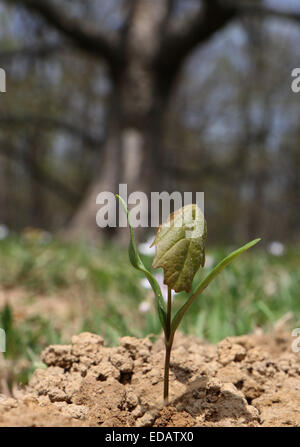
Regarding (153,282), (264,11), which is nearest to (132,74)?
(264,11)

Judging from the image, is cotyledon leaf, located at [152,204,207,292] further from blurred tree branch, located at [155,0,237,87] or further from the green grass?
blurred tree branch, located at [155,0,237,87]

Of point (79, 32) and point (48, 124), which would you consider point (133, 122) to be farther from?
point (48, 124)

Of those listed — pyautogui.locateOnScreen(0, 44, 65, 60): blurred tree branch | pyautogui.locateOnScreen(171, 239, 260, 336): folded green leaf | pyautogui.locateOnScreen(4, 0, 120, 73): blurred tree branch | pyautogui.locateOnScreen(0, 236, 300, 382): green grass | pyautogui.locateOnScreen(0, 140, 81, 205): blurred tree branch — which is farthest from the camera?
pyautogui.locateOnScreen(0, 140, 81, 205): blurred tree branch

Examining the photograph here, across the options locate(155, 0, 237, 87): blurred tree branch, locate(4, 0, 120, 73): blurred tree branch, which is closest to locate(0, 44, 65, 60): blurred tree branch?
locate(4, 0, 120, 73): blurred tree branch

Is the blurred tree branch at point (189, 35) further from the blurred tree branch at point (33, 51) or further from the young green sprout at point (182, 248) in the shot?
the young green sprout at point (182, 248)

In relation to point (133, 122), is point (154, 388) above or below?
below

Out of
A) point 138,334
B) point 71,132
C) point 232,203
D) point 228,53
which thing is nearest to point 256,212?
point 232,203
